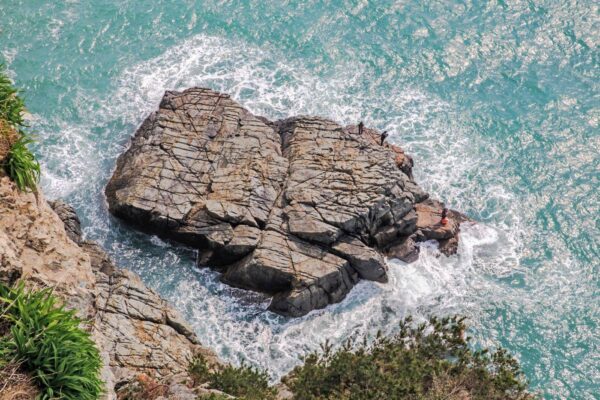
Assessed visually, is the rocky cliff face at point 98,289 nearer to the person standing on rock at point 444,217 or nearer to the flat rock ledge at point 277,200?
the flat rock ledge at point 277,200

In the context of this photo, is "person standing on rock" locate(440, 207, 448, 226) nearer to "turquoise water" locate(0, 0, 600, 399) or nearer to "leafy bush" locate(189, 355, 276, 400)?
"turquoise water" locate(0, 0, 600, 399)

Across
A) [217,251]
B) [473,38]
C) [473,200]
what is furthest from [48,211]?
[473,38]

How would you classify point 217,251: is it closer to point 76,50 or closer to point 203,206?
point 203,206

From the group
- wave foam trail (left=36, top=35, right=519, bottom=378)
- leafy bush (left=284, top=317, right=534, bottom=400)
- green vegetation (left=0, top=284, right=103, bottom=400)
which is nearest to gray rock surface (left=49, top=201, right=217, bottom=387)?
wave foam trail (left=36, top=35, right=519, bottom=378)

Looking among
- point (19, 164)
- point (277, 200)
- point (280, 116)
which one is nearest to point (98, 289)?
point (277, 200)

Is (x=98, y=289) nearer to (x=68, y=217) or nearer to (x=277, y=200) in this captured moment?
(x=68, y=217)

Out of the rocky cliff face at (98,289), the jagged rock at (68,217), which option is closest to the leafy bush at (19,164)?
the rocky cliff face at (98,289)
